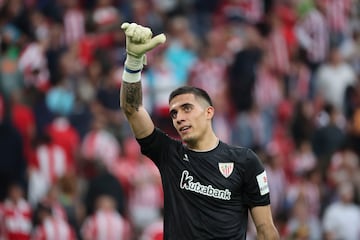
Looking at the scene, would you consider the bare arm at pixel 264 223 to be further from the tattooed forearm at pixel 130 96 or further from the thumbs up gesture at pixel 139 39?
the thumbs up gesture at pixel 139 39

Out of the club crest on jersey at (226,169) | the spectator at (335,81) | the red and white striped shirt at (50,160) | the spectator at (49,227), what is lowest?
the club crest on jersey at (226,169)

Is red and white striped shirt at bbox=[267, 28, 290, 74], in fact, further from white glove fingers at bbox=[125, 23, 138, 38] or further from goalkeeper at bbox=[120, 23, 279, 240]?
white glove fingers at bbox=[125, 23, 138, 38]

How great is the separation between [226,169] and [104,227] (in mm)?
6382

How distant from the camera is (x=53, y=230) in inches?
567

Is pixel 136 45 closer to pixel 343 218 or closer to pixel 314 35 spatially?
pixel 343 218

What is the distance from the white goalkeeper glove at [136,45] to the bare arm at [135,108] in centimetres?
7

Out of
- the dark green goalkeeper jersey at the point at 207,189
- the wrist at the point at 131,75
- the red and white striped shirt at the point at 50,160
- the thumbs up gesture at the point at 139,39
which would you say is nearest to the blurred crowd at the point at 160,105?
the red and white striped shirt at the point at 50,160

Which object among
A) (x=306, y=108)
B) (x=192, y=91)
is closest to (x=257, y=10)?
(x=306, y=108)

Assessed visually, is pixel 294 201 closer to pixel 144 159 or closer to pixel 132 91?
pixel 144 159

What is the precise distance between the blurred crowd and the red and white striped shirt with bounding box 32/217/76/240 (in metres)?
0.02

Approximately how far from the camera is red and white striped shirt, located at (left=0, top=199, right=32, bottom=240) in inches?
579

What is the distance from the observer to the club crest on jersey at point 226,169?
860 cm

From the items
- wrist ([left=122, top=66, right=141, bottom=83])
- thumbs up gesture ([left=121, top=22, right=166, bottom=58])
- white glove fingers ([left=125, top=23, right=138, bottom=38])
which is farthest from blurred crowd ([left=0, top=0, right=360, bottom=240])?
white glove fingers ([left=125, top=23, right=138, bottom=38])

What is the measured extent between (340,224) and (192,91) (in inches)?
296
